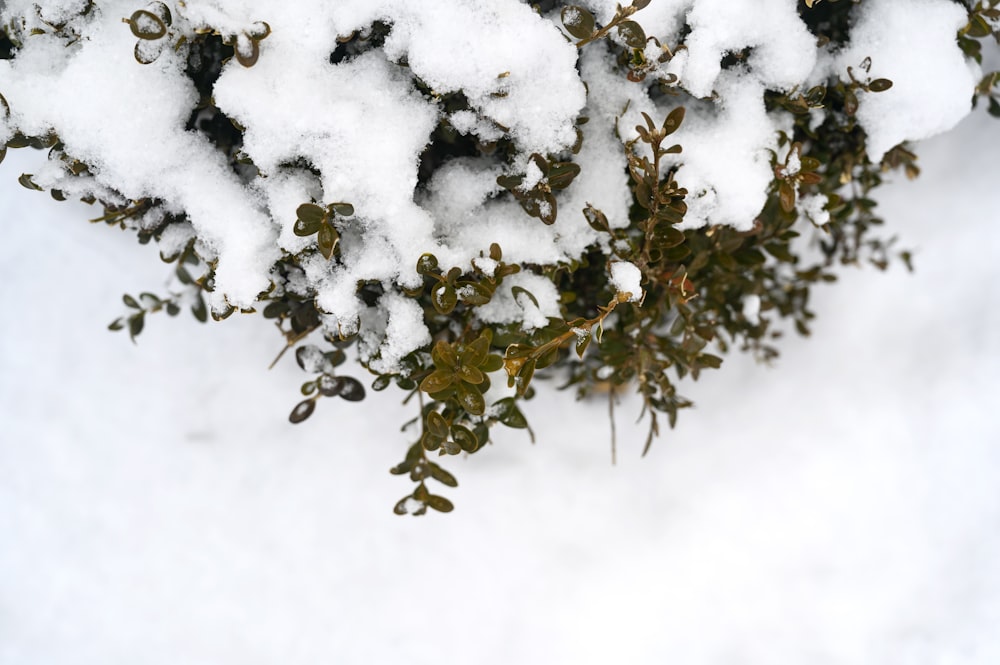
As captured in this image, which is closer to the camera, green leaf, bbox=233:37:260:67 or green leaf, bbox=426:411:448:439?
green leaf, bbox=233:37:260:67

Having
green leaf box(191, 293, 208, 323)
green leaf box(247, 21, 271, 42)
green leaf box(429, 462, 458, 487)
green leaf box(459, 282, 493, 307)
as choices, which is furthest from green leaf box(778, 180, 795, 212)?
green leaf box(191, 293, 208, 323)

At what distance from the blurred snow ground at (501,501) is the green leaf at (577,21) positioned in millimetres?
1052

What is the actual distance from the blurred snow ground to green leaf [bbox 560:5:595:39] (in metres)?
1.05

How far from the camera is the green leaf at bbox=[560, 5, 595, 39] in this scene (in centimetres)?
102

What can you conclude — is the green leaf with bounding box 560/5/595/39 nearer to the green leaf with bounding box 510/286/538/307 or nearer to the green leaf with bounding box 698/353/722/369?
the green leaf with bounding box 510/286/538/307

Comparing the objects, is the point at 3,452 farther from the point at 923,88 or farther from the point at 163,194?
the point at 923,88

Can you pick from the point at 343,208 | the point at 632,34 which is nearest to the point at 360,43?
the point at 343,208

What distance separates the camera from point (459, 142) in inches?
50.3

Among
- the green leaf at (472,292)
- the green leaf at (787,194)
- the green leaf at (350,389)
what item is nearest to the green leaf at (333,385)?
the green leaf at (350,389)

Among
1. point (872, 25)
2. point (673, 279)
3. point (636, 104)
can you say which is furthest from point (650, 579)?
point (872, 25)

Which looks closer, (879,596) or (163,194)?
(163,194)

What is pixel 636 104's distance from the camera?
1.24 meters

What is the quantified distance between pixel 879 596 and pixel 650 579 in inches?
23.5

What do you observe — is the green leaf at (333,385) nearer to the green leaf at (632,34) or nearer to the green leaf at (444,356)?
the green leaf at (444,356)
